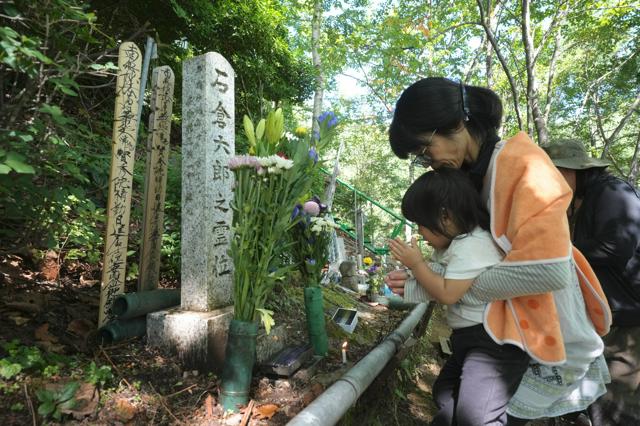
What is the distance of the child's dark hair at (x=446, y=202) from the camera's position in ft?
4.61

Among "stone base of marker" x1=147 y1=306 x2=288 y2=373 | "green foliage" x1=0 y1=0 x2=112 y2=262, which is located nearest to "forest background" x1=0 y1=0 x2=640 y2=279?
"green foliage" x1=0 y1=0 x2=112 y2=262

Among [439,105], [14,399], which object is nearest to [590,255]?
[439,105]

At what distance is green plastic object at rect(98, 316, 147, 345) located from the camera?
99.9 inches

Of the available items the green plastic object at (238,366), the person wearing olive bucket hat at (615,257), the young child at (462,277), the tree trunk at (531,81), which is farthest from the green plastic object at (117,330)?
Answer: the tree trunk at (531,81)

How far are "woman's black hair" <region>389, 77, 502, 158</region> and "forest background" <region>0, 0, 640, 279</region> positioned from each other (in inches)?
48.8

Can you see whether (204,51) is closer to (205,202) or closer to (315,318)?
(205,202)

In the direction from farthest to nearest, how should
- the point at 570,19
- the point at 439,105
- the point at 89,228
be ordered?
the point at 570,19
the point at 89,228
the point at 439,105

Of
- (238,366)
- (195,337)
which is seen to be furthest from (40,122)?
(238,366)

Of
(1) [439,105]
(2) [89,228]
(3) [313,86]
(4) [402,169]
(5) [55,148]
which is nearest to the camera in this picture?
(1) [439,105]

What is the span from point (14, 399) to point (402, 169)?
69.6 ft

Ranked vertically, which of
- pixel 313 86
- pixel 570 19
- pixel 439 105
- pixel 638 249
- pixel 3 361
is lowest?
pixel 3 361

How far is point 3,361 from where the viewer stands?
177 centimetres

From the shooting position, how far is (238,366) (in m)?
2.06

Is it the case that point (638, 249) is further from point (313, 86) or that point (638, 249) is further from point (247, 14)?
point (313, 86)
